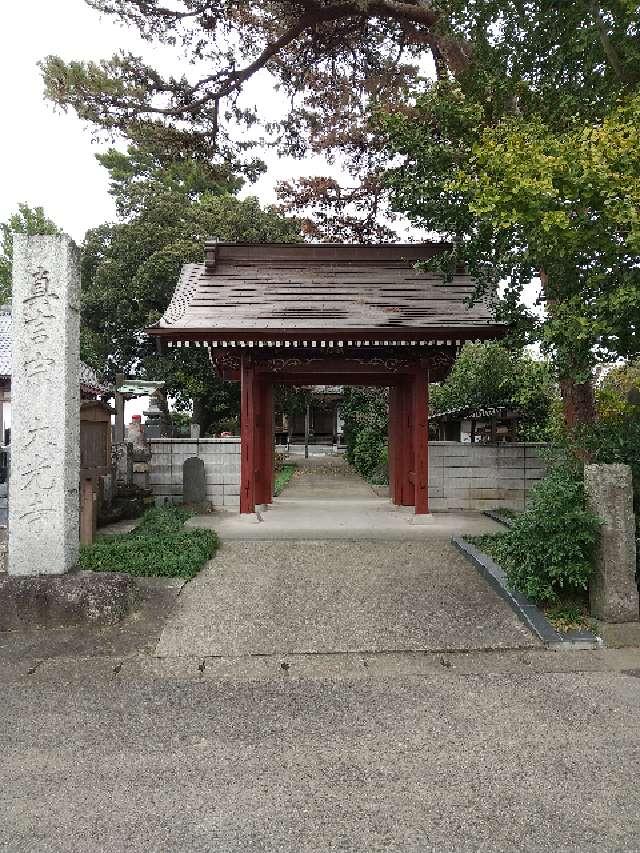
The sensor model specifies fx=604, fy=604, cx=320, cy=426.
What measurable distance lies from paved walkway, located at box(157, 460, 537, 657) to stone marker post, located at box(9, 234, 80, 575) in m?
1.67

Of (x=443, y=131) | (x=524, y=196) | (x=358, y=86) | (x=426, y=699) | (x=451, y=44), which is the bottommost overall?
(x=426, y=699)

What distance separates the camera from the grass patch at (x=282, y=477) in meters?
17.5

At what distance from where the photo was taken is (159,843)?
280 cm

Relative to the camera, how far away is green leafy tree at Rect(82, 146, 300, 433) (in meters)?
23.0

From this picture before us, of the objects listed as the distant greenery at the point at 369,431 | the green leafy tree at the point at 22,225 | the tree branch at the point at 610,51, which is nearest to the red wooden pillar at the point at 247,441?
the tree branch at the point at 610,51

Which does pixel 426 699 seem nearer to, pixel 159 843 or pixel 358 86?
pixel 159 843

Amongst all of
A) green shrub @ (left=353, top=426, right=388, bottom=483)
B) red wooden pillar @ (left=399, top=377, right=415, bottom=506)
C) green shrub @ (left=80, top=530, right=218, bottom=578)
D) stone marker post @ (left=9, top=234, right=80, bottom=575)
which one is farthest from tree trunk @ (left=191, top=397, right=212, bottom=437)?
stone marker post @ (left=9, top=234, right=80, bottom=575)

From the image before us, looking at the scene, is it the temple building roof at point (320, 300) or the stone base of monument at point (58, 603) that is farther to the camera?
the temple building roof at point (320, 300)

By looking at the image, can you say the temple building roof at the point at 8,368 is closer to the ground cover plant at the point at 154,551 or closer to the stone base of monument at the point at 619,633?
the ground cover plant at the point at 154,551

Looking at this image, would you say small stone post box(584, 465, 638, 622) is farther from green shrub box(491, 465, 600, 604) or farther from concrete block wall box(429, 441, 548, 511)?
concrete block wall box(429, 441, 548, 511)

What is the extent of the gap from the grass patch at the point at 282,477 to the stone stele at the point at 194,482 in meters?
3.81

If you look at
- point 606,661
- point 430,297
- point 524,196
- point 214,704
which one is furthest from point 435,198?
point 214,704

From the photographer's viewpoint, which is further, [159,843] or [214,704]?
Result: [214,704]

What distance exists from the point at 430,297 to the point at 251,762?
9.98 metres
